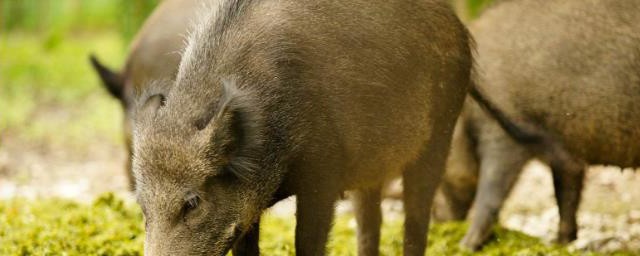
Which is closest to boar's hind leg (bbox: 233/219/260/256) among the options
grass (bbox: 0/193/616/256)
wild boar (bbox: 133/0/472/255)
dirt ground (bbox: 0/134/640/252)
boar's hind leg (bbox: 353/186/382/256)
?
wild boar (bbox: 133/0/472/255)

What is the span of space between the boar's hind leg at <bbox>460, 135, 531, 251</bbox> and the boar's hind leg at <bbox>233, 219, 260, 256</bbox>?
7.63ft

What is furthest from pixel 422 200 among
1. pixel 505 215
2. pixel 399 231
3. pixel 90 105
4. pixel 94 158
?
pixel 90 105

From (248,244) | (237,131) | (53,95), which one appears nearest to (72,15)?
(53,95)

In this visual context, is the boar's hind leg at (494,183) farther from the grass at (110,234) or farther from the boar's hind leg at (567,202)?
the boar's hind leg at (567,202)

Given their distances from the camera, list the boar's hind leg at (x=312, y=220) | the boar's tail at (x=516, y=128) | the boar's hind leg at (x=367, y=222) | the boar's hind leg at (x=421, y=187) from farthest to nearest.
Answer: the boar's tail at (x=516, y=128), the boar's hind leg at (x=367, y=222), the boar's hind leg at (x=421, y=187), the boar's hind leg at (x=312, y=220)

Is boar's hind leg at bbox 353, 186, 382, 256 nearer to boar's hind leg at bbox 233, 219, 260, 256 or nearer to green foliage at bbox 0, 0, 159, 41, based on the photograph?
boar's hind leg at bbox 233, 219, 260, 256

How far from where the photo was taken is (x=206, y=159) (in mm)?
3656

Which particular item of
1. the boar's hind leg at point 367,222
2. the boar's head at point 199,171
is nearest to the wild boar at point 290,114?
the boar's head at point 199,171

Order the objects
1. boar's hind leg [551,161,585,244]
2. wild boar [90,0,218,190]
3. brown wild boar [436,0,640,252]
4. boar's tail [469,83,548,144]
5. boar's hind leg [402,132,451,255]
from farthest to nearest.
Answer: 1. wild boar [90,0,218,190]
2. boar's hind leg [551,161,585,244]
3. boar's tail [469,83,548,144]
4. brown wild boar [436,0,640,252]
5. boar's hind leg [402,132,451,255]

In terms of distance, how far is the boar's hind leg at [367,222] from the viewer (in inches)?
211

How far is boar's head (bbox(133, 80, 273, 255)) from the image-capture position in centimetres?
365

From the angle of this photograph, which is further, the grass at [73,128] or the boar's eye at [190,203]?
the grass at [73,128]

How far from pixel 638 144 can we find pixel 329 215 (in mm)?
2520

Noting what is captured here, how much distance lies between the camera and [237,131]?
3746 millimetres
